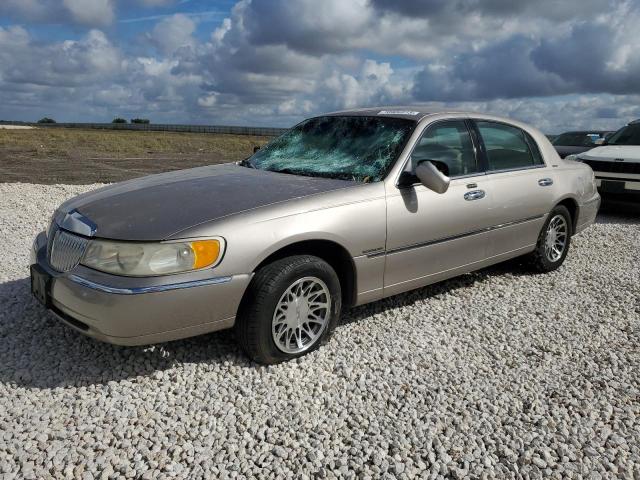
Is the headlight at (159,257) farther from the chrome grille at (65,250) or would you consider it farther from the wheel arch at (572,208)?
the wheel arch at (572,208)

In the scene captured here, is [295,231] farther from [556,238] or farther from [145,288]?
[556,238]

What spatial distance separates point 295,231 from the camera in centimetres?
322

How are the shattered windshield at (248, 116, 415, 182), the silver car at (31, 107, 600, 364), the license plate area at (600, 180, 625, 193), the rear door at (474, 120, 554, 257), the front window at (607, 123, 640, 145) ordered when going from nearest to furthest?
the silver car at (31, 107, 600, 364)
the shattered windshield at (248, 116, 415, 182)
the rear door at (474, 120, 554, 257)
the license plate area at (600, 180, 625, 193)
the front window at (607, 123, 640, 145)

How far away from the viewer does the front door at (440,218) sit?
379 cm

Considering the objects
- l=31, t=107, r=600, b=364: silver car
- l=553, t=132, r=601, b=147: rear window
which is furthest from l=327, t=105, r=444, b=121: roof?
l=553, t=132, r=601, b=147: rear window

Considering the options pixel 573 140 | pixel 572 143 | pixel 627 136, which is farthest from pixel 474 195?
pixel 573 140

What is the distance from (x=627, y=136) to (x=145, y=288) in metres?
9.68

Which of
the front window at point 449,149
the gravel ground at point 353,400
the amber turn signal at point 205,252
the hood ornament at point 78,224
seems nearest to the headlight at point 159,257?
the amber turn signal at point 205,252

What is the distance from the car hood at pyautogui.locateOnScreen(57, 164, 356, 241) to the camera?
3066mm

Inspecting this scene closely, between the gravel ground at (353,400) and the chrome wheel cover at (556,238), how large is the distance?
0.98 metres

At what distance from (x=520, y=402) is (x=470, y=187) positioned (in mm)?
1814

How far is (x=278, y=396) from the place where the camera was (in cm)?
309

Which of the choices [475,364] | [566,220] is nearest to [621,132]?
[566,220]

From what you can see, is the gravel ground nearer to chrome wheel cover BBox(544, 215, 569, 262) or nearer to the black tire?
the black tire
